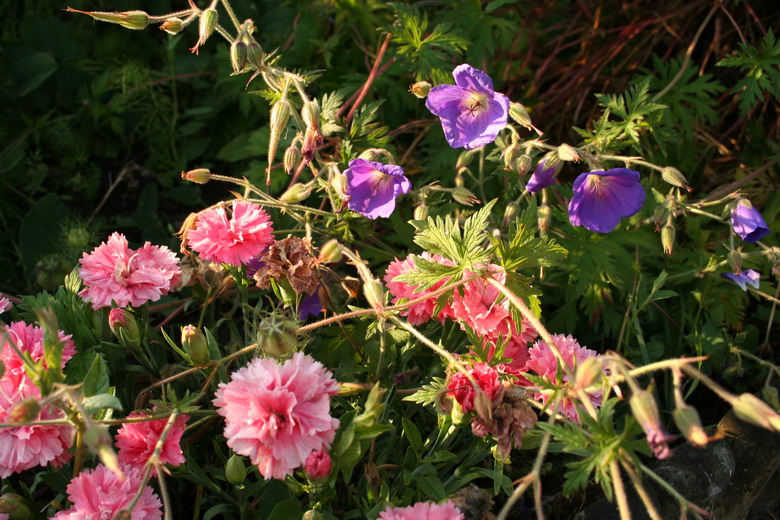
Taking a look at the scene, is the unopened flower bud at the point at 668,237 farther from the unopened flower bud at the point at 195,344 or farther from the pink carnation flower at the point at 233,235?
the unopened flower bud at the point at 195,344

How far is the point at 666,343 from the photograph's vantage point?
186 centimetres

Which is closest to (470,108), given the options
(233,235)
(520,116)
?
(520,116)

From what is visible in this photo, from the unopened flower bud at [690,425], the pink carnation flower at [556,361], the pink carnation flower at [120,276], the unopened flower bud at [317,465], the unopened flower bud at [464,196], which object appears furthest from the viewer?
the unopened flower bud at [464,196]

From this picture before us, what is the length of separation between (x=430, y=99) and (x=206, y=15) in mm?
474

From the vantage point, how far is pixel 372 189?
1536 millimetres

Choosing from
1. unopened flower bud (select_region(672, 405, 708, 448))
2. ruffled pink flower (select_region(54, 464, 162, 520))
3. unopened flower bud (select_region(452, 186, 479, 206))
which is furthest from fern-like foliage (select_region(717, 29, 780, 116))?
ruffled pink flower (select_region(54, 464, 162, 520))

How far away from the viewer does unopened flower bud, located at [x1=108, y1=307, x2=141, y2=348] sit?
1.33 meters

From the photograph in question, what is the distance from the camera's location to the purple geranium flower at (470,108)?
58.0 inches

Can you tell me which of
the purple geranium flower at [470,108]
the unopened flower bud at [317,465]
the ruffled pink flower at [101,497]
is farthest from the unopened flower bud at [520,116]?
the ruffled pink flower at [101,497]

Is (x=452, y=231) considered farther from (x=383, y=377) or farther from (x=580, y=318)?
(x=580, y=318)

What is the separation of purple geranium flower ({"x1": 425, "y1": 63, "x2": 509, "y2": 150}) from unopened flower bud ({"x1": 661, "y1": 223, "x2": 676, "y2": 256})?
400mm

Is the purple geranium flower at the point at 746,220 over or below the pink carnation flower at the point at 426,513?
over

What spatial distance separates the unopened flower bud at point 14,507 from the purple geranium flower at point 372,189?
2.56 ft

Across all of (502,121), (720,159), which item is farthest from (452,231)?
(720,159)
